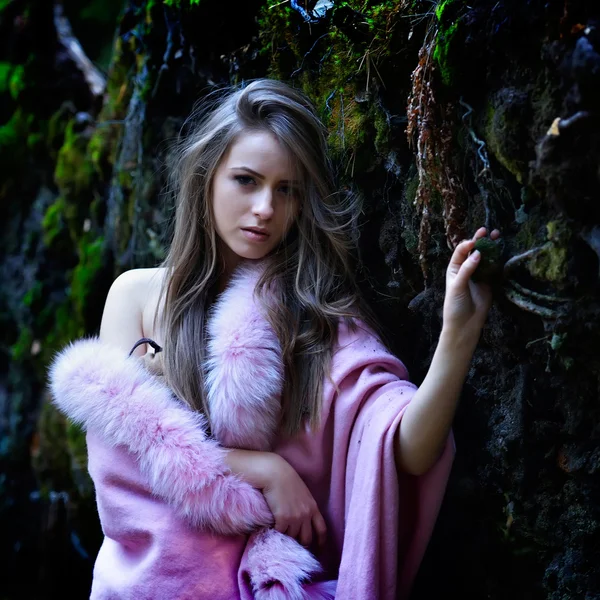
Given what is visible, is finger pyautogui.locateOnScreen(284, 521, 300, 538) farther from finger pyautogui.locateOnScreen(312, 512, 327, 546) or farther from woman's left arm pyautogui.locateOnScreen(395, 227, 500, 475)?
woman's left arm pyautogui.locateOnScreen(395, 227, 500, 475)

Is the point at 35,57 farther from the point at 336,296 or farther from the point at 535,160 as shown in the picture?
the point at 535,160

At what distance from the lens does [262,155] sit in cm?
219

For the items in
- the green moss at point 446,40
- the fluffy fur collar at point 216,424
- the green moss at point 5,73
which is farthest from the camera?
the green moss at point 5,73

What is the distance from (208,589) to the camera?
77.9 inches

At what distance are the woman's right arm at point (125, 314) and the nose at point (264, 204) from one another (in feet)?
1.88

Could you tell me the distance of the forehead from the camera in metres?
2.18

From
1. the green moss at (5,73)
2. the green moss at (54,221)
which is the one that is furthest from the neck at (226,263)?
the green moss at (5,73)

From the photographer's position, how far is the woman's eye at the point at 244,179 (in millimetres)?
2199

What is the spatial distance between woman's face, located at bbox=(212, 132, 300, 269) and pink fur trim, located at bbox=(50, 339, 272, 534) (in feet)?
1.83

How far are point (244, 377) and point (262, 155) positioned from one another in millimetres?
732

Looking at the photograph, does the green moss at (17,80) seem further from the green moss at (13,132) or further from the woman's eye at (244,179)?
the woman's eye at (244,179)

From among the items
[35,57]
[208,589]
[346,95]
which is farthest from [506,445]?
[35,57]

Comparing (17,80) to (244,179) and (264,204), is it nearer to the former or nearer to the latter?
(244,179)

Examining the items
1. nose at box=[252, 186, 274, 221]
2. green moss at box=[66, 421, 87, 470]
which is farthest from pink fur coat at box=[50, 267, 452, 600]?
green moss at box=[66, 421, 87, 470]
